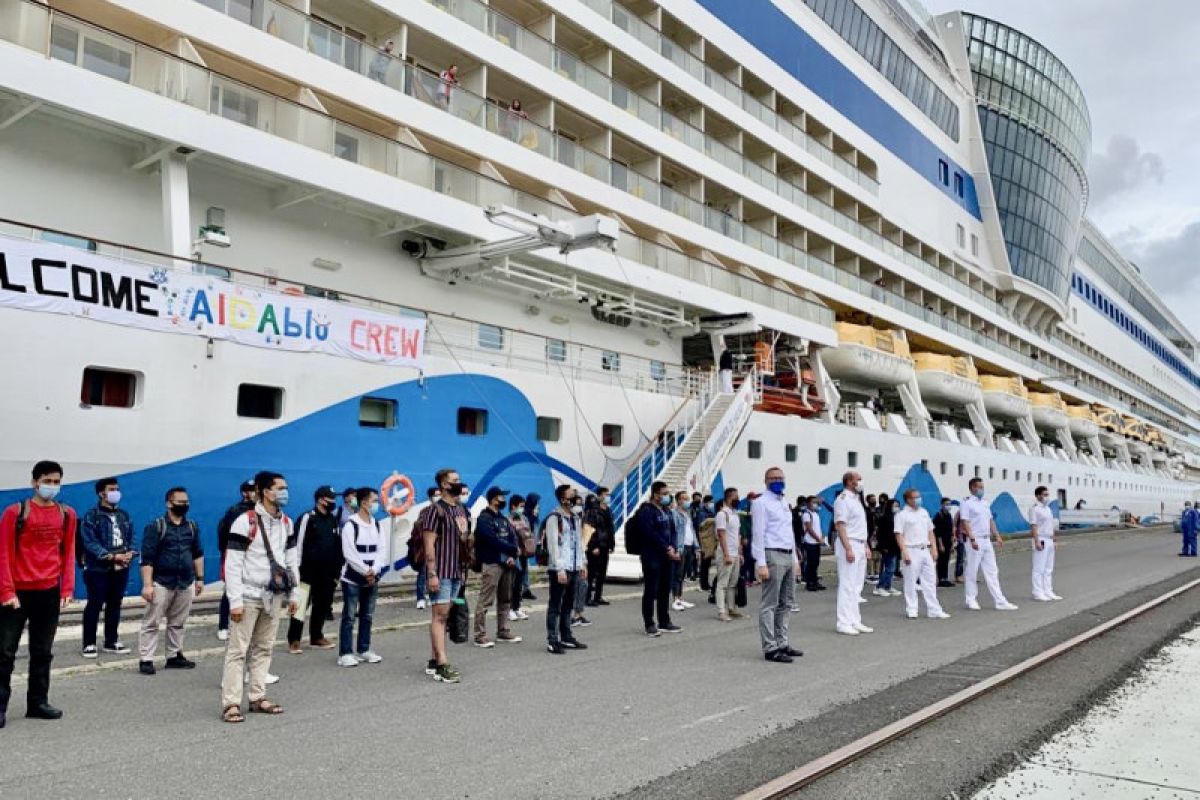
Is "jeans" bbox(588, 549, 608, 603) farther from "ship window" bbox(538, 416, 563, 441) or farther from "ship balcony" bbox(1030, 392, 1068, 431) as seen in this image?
"ship balcony" bbox(1030, 392, 1068, 431)

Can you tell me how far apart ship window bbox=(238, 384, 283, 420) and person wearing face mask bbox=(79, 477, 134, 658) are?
138 inches

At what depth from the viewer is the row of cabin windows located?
388 inches

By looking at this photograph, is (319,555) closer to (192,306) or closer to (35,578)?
(35,578)

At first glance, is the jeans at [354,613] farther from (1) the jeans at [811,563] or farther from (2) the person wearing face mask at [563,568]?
(1) the jeans at [811,563]

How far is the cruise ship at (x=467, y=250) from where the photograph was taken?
10.2m

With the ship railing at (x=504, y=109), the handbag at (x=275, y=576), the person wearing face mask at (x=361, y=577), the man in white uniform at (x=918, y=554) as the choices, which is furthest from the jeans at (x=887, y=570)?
the handbag at (x=275, y=576)

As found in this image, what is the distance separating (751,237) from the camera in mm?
24125

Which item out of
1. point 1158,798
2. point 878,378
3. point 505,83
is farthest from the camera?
point 878,378

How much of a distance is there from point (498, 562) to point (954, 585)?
10598mm

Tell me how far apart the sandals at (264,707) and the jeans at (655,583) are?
14.4ft

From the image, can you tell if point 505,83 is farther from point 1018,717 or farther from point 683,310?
point 1018,717

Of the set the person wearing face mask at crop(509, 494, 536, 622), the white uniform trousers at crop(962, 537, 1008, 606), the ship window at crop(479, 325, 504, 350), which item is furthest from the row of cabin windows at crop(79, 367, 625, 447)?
the white uniform trousers at crop(962, 537, 1008, 606)

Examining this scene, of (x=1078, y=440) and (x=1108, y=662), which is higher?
(x=1078, y=440)

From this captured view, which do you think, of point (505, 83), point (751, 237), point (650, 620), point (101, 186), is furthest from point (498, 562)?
point (751, 237)
